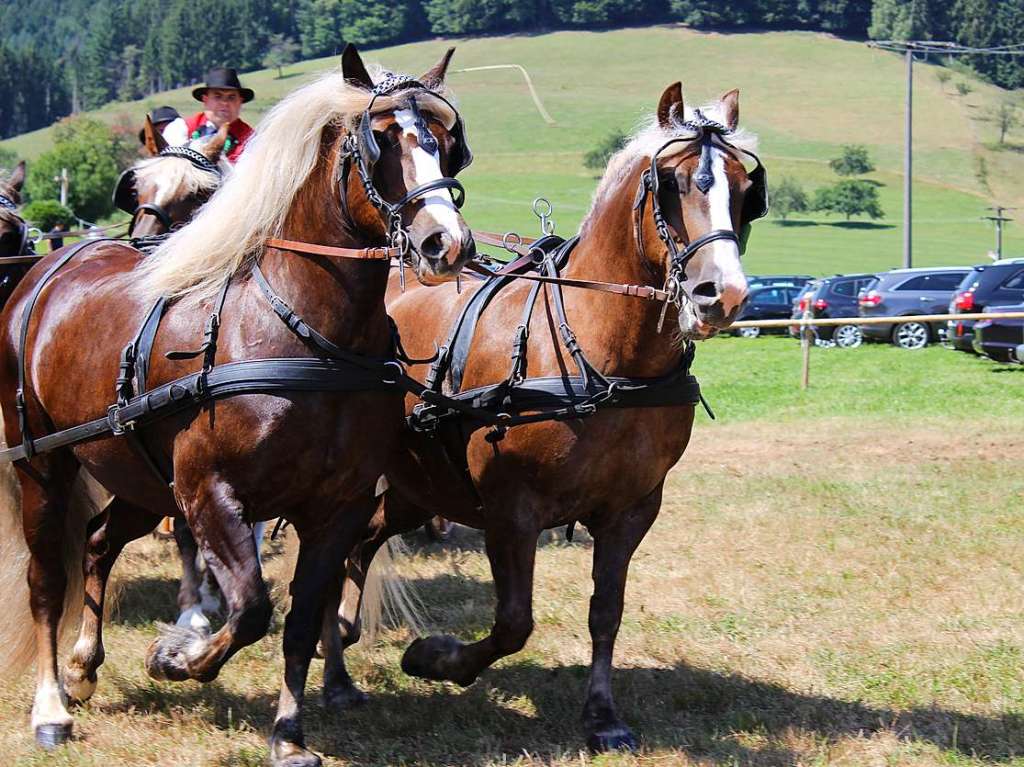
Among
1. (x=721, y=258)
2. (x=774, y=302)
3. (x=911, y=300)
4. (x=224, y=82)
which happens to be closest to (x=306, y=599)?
(x=721, y=258)

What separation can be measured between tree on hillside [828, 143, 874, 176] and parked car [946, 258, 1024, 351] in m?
56.5

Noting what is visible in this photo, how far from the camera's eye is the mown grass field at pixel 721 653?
4957 millimetres

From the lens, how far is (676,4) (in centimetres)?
11038

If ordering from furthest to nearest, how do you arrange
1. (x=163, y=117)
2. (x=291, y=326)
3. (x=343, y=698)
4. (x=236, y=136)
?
(x=163, y=117), (x=236, y=136), (x=343, y=698), (x=291, y=326)

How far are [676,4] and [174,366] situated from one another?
112195 mm

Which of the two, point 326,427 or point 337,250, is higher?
point 337,250

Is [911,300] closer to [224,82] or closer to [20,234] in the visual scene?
[224,82]

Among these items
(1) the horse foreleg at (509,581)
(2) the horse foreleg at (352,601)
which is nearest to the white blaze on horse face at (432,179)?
(1) the horse foreleg at (509,581)

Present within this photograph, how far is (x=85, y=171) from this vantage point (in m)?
69.6

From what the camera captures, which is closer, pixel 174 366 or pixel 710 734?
pixel 174 366

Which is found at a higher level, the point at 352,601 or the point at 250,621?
the point at 250,621

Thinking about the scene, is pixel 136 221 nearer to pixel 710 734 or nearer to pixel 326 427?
pixel 326 427

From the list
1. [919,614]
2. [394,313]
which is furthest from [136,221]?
[919,614]

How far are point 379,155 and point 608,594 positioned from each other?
206 cm
